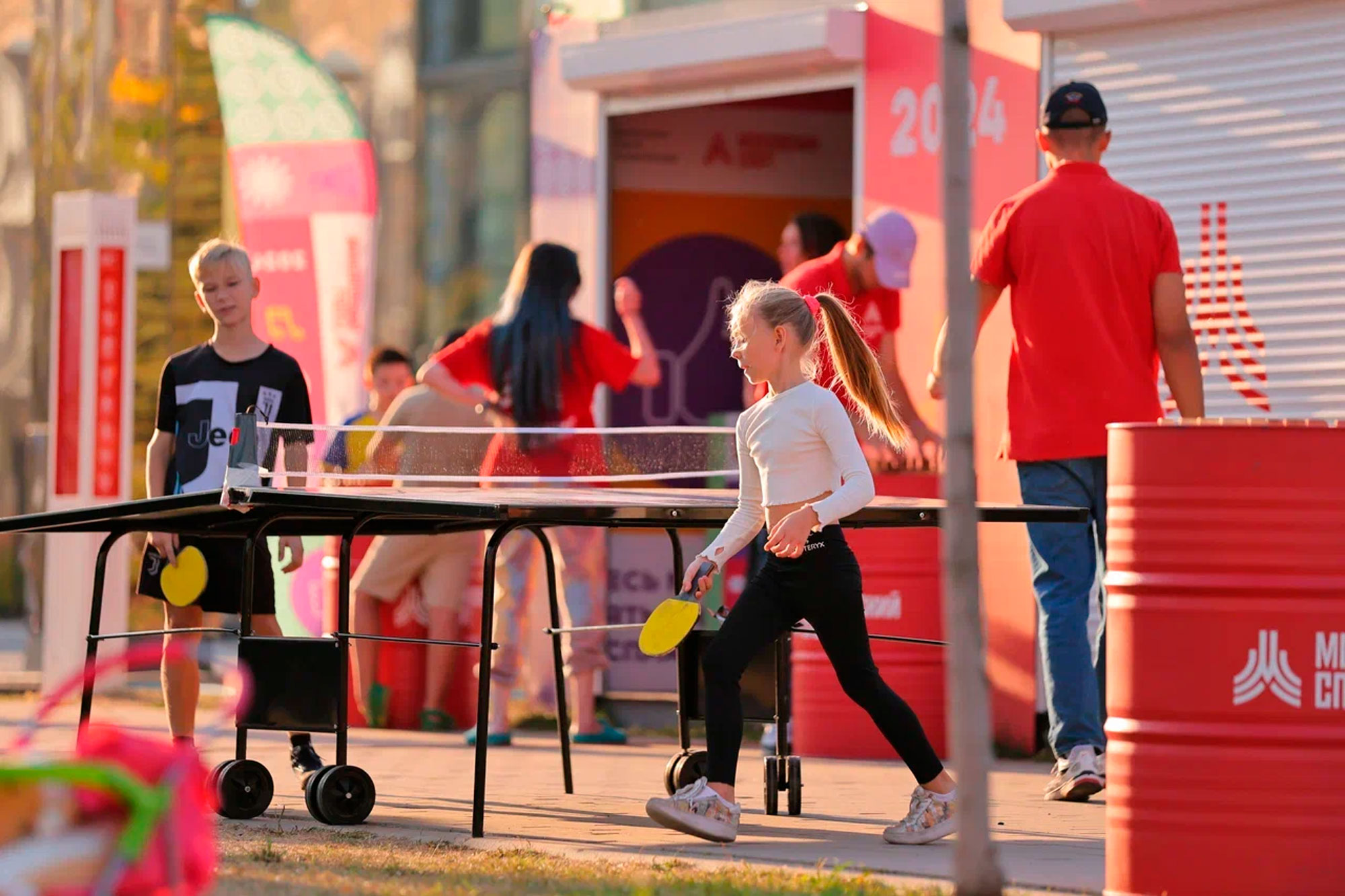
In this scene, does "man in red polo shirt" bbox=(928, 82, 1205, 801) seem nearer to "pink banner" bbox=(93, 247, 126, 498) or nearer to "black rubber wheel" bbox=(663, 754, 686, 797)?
"black rubber wheel" bbox=(663, 754, 686, 797)

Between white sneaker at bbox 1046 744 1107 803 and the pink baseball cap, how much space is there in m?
1.90

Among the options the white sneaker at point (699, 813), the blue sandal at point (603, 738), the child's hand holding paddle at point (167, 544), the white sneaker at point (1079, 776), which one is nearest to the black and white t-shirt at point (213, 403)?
the child's hand holding paddle at point (167, 544)

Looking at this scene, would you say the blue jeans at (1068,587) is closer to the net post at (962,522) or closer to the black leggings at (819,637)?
the black leggings at (819,637)

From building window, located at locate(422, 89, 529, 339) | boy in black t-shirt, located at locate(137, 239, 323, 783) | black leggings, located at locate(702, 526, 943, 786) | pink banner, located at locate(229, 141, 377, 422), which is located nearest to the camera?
black leggings, located at locate(702, 526, 943, 786)

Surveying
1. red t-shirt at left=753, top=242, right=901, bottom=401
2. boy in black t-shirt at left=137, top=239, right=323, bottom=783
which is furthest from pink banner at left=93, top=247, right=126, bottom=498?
red t-shirt at left=753, top=242, right=901, bottom=401

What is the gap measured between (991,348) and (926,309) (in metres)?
0.42

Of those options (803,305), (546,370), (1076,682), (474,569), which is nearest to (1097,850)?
(1076,682)

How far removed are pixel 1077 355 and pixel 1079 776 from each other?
1.28m

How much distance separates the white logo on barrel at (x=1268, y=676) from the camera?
4676mm

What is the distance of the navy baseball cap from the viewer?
23.7 feet

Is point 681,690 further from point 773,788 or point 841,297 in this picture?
point 841,297

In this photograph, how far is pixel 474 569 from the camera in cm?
1051

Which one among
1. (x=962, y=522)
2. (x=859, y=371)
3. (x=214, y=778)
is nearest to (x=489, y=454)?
(x=214, y=778)

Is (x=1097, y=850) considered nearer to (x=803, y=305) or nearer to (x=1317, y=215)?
(x=803, y=305)
